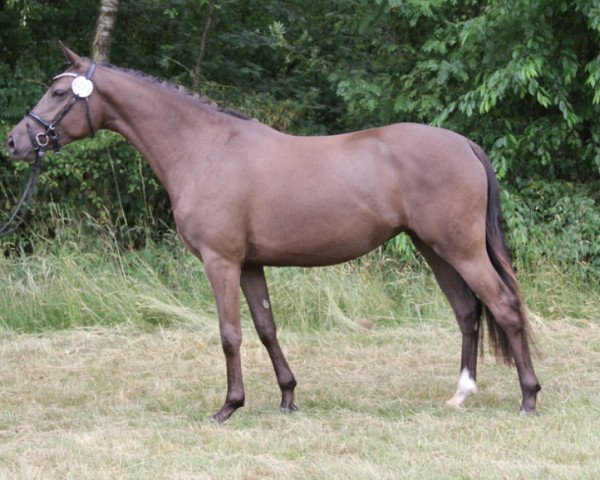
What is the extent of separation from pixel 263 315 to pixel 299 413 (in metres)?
0.61

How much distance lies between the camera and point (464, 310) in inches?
214

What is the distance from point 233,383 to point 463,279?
152 cm

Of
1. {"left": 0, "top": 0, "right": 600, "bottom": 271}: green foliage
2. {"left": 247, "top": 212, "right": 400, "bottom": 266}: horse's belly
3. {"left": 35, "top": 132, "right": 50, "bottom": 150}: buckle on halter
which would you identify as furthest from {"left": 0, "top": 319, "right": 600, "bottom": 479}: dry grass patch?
{"left": 0, "top": 0, "right": 600, "bottom": 271}: green foliage

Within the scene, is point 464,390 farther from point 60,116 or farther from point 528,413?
point 60,116

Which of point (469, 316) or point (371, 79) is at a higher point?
point (371, 79)

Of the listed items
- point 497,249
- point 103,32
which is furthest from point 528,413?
point 103,32

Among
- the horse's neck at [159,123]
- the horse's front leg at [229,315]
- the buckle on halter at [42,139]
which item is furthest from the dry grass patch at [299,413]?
the buckle on halter at [42,139]

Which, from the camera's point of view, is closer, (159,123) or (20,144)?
(20,144)

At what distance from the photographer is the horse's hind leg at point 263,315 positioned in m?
5.30

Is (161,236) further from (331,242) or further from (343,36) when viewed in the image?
(331,242)

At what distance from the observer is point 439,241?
5016 mm

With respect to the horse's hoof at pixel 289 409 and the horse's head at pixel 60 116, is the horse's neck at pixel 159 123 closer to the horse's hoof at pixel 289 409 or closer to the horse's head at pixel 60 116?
the horse's head at pixel 60 116

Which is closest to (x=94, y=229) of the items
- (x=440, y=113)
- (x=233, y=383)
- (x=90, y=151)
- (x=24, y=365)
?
(x=90, y=151)

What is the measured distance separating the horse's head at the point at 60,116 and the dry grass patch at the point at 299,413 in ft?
5.32
